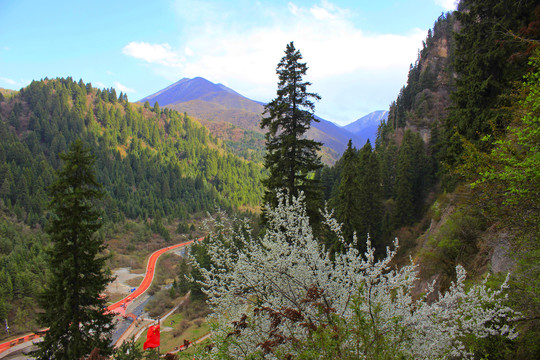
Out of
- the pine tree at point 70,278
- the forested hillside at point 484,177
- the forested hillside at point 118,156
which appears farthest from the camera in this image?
the forested hillside at point 118,156

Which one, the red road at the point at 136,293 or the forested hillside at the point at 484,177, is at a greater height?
the forested hillside at the point at 484,177

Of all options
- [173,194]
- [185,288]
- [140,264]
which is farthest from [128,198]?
[185,288]

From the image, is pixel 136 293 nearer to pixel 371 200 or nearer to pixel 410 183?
pixel 371 200

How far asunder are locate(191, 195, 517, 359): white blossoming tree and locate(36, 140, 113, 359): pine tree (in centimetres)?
704

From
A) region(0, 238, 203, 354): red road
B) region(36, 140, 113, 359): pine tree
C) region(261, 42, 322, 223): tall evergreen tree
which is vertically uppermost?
region(261, 42, 322, 223): tall evergreen tree

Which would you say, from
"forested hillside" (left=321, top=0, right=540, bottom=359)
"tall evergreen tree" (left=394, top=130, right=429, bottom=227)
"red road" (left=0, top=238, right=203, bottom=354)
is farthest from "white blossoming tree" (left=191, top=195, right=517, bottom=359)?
"tall evergreen tree" (left=394, top=130, right=429, bottom=227)

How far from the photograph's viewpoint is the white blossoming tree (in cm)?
390

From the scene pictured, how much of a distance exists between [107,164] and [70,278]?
394 ft

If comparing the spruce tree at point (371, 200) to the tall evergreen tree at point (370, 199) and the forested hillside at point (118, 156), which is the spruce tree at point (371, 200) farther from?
the forested hillside at point (118, 156)

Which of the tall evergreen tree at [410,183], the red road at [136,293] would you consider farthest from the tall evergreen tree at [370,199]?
the red road at [136,293]

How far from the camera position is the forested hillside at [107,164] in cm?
6831

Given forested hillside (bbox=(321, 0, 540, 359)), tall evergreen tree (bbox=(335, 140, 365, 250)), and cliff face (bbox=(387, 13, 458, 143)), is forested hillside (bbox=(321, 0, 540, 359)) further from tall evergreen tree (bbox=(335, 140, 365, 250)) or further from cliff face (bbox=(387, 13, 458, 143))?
cliff face (bbox=(387, 13, 458, 143))

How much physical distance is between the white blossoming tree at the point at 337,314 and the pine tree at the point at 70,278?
7.04 m

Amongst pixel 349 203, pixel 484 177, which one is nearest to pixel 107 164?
pixel 349 203
